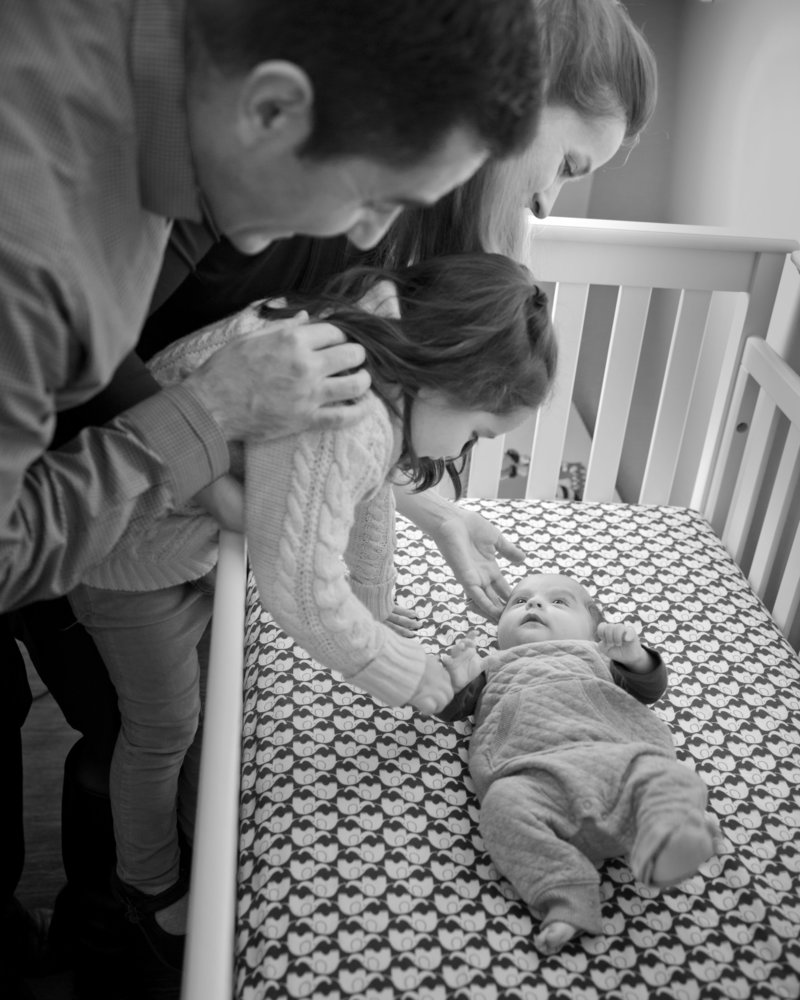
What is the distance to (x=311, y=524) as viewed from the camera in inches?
40.9

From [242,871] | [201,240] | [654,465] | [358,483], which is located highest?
[201,240]

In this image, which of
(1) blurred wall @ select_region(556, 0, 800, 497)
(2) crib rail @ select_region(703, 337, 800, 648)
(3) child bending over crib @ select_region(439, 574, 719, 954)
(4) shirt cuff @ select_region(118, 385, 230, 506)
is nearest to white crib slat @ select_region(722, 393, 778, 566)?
(2) crib rail @ select_region(703, 337, 800, 648)

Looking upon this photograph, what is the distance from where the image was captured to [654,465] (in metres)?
1.95

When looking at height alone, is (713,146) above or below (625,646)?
above

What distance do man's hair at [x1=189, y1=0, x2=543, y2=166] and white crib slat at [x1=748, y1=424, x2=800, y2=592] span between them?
1104 millimetres

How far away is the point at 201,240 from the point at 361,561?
0.56 m

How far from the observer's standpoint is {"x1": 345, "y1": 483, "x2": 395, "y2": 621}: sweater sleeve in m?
1.34

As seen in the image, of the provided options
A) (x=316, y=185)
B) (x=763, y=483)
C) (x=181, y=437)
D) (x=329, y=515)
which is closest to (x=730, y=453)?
(x=763, y=483)

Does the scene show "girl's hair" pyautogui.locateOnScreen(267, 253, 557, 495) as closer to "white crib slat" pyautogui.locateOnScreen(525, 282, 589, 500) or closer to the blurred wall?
"white crib slat" pyautogui.locateOnScreen(525, 282, 589, 500)

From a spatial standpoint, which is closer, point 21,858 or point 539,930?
point 539,930

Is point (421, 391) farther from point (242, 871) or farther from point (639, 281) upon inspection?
point (639, 281)

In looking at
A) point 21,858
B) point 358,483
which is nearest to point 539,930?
point 358,483

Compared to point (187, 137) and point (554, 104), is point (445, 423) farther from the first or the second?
point (187, 137)

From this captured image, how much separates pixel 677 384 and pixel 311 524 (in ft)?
3.45
